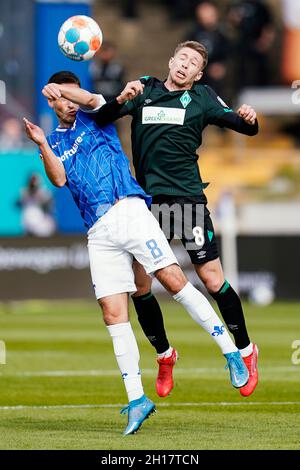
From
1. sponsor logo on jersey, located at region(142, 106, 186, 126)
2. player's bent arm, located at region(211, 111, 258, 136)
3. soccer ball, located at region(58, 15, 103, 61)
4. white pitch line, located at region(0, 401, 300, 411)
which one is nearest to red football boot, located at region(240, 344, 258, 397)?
white pitch line, located at region(0, 401, 300, 411)

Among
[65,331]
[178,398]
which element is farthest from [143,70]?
[178,398]

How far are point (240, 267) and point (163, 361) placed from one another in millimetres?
13023

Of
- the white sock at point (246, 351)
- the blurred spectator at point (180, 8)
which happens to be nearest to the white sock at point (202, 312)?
the white sock at point (246, 351)

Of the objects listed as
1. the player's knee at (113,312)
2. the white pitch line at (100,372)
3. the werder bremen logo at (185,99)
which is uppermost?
the werder bremen logo at (185,99)

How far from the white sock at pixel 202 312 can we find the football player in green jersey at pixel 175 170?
19.8 inches

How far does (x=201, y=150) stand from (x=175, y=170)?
1716 centimetres

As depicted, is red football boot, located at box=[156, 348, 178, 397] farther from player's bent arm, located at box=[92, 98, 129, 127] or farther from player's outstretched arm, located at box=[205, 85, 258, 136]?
player's bent arm, located at box=[92, 98, 129, 127]

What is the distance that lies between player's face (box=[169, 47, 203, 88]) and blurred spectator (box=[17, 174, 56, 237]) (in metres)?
15.1

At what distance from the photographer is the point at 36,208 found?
82.2ft

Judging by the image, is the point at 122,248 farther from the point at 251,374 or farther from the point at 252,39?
the point at 252,39

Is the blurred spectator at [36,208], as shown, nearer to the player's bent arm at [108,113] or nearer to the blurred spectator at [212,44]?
the blurred spectator at [212,44]

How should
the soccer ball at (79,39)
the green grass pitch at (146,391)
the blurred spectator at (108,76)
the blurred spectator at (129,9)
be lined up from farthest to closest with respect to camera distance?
1. the blurred spectator at (129,9)
2. the blurred spectator at (108,76)
3. the soccer ball at (79,39)
4. the green grass pitch at (146,391)

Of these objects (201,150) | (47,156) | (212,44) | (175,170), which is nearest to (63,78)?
(47,156)

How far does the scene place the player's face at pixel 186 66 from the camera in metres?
9.73
